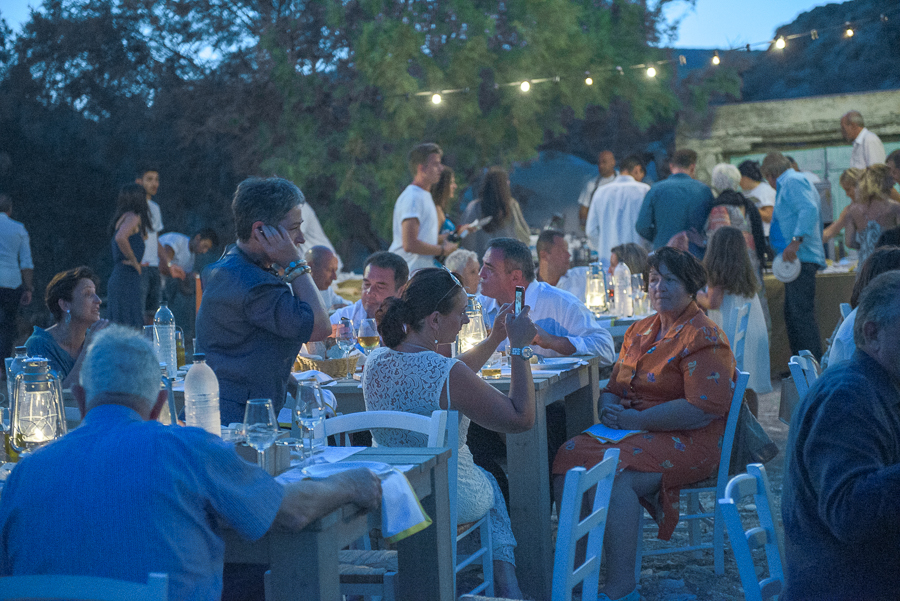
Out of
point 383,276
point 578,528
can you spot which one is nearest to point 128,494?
point 578,528

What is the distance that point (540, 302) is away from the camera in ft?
15.0

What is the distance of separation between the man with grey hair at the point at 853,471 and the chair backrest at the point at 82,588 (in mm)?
1251

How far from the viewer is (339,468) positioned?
7.59 ft

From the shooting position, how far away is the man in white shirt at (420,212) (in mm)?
6250

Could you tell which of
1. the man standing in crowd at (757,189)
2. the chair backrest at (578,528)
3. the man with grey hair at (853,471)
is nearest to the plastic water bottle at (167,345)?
the chair backrest at (578,528)

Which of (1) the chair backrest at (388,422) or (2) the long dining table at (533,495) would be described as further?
(2) the long dining table at (533,495)

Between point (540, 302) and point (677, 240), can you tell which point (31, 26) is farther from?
point (540, 302)

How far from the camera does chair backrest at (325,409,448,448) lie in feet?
8.92

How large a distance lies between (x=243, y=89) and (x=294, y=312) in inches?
375

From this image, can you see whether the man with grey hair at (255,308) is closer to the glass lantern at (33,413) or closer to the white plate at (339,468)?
the glass lantern at (33,413)

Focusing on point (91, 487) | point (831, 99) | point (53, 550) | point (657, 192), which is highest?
point (831, 99)

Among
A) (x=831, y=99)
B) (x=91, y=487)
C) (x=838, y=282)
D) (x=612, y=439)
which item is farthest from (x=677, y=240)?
(x=831, y=99)

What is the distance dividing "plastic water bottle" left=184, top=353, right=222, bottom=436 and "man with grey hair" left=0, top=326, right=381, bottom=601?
657 millimetres

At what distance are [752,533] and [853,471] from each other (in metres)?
0.32
